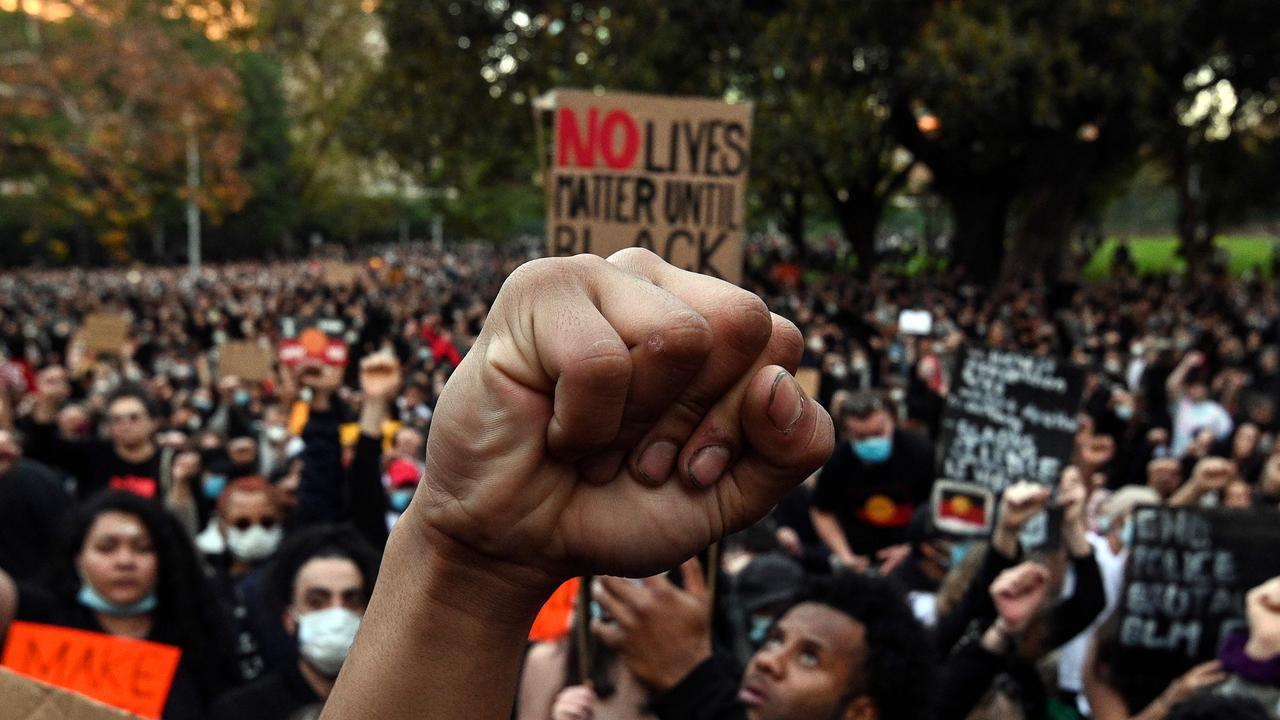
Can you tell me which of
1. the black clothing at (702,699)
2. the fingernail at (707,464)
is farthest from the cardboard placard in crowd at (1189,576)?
the fingernail at (707,464)

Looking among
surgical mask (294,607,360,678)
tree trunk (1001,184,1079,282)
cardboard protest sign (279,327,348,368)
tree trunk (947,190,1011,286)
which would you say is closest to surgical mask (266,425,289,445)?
cardboard protest sign (279,327,348,368)

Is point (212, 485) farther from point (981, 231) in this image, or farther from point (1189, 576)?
point (981, 231)

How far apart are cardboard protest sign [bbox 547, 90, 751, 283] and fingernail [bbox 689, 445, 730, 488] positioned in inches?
116

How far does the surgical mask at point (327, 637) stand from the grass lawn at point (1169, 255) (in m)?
38.0

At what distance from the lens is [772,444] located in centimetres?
108

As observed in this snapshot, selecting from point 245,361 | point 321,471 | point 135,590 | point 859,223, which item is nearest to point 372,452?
point 321,471

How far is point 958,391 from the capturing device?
5848 mm

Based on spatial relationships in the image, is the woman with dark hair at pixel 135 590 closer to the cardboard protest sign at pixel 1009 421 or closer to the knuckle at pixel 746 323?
the knuckle at pixel 746 323

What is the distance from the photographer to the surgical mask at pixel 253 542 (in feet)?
15.1

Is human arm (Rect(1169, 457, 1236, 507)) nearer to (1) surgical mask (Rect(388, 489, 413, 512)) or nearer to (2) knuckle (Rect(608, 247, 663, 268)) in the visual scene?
(1) surgical mask (Rect(388, 489, 413, 512))

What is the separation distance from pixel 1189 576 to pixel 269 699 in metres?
2.92

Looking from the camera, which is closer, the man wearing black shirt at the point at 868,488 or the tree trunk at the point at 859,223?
the man wearing black shirt at the point at 868,488

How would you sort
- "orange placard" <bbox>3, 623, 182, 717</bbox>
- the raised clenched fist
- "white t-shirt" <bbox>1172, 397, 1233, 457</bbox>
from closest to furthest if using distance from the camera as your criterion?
the raised clenched fist < "orange placard" <bbox>3, 623, 182, 717</bbox> < "white t-shirt" <bbox>1172, 397, 1233, 457</bbox>

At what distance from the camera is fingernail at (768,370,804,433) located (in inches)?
41.6
